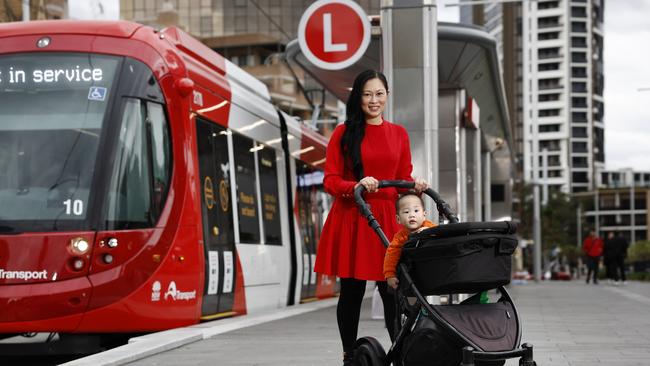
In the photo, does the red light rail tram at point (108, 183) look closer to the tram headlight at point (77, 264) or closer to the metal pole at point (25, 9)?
the tram headlight at point (77, 264)

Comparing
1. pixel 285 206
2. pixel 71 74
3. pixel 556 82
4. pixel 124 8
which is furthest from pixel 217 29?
pixel 556 82

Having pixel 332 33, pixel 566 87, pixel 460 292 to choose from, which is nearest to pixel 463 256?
pixel 460 292

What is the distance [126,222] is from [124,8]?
2633 inches

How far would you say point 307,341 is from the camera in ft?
30.0

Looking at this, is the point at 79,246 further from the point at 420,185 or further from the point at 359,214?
the point at 420,185

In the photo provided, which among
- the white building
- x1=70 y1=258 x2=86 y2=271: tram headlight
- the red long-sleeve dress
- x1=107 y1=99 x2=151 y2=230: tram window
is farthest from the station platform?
the white building

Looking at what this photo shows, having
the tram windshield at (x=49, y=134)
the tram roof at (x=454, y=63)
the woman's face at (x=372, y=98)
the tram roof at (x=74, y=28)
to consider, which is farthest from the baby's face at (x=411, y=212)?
the tram roof at (x=454, y=63)

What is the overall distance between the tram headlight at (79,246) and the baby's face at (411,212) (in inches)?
184

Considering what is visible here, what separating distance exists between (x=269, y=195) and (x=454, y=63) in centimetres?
541

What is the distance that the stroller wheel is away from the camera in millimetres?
5562

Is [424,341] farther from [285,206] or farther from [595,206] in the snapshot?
[595,206]

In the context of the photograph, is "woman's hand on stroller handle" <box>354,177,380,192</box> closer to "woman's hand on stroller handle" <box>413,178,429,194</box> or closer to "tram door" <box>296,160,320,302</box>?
"woman's hand on stroller handle" <box>413,178,429,194</box>

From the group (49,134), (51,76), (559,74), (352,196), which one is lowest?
(352,196)

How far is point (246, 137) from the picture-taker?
44.0 feet
